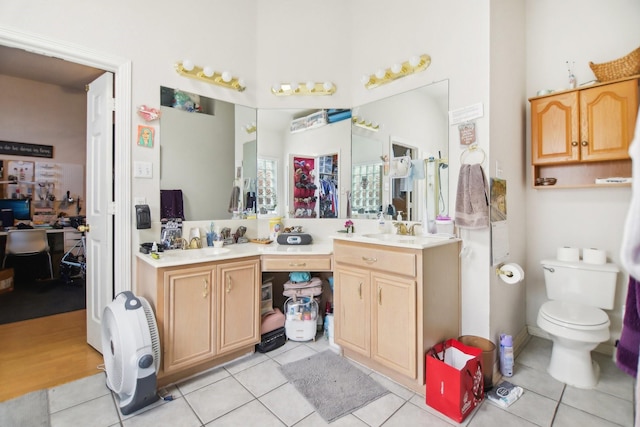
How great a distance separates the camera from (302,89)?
2.83m

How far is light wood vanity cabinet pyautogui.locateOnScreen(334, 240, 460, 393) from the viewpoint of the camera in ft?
5.91

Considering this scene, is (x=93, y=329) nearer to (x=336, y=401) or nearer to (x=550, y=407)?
(x=336, y=401)

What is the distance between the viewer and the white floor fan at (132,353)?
1644 mm

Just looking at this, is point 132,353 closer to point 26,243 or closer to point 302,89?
point 302,89

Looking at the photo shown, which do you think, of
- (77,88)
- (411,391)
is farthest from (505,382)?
(77,88)

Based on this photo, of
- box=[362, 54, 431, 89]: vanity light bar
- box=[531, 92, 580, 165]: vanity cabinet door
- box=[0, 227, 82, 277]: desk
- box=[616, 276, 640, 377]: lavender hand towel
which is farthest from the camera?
box=[0, 227, 82, 277]: desk

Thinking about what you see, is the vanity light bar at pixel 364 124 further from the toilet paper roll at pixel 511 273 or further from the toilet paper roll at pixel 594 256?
the toilet paper roll at pixel 594 256

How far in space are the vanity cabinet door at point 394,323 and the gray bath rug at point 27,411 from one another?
1902 millimetres

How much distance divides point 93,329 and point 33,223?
3.16 metres

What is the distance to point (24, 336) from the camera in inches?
102

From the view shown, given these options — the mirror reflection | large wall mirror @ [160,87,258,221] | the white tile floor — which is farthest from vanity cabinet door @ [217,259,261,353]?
the mirror reflection

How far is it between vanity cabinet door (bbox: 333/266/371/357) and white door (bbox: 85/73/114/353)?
1726mm

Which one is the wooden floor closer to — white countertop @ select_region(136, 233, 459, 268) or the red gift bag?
white countertop @ select_region(136, 233, 459, 268)

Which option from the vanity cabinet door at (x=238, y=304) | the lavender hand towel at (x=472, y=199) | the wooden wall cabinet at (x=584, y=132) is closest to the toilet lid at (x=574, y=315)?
the lavender hand towel at (x=472, y=199)
